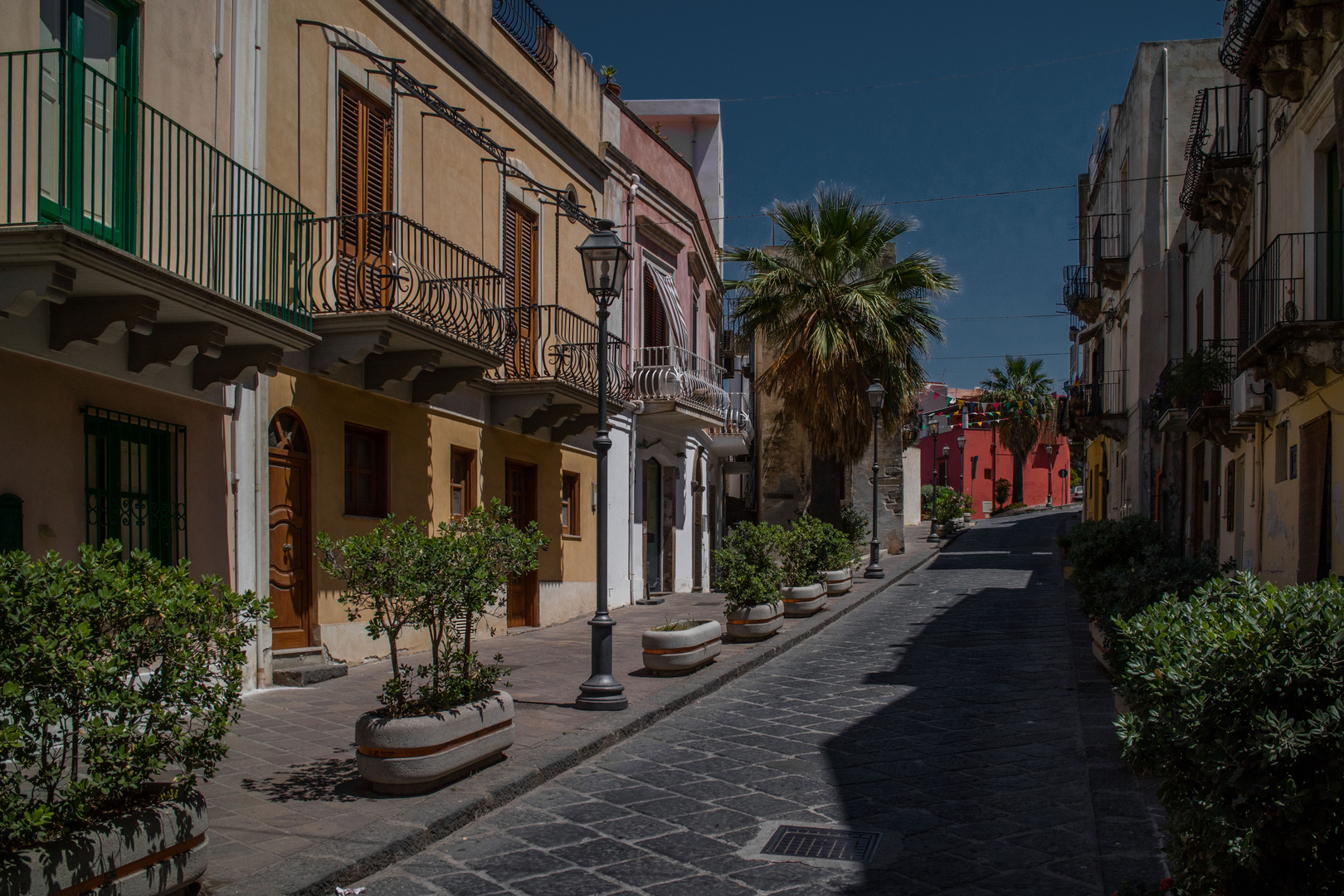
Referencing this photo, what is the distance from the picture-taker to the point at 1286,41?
450 inches

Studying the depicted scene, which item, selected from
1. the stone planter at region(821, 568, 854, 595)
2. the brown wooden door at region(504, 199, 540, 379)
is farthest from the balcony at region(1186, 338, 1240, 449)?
the brown wooden door at region(504, 199, 540, 379)

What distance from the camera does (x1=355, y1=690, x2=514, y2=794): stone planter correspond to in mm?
6223

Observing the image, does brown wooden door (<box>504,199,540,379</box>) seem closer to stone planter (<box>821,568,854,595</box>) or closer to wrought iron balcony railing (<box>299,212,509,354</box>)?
A: wrought iron balcony railing (<box>299,212,509,354</box>)

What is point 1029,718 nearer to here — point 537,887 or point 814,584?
point 537,887

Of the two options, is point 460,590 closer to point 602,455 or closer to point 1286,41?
point 602,455

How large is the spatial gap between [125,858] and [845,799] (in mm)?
4031

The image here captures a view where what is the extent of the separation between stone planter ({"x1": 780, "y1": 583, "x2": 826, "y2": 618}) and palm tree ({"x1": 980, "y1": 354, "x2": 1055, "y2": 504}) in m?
44.3

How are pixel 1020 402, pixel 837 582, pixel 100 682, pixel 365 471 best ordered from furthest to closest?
pixel 1020 402, pixel 837 582, pixel 365 471, pixel 100 682

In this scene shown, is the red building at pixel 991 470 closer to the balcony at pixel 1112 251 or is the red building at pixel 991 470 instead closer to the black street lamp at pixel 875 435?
the balcony at pixel 1112 251

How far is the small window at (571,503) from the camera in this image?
1784 centimetres

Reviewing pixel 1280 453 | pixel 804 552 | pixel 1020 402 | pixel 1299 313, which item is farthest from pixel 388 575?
pixel 1020 402

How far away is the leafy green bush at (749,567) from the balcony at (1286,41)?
7606mm

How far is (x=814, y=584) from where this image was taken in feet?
56.5

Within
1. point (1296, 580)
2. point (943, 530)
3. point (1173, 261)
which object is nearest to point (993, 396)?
point (943, 530)
